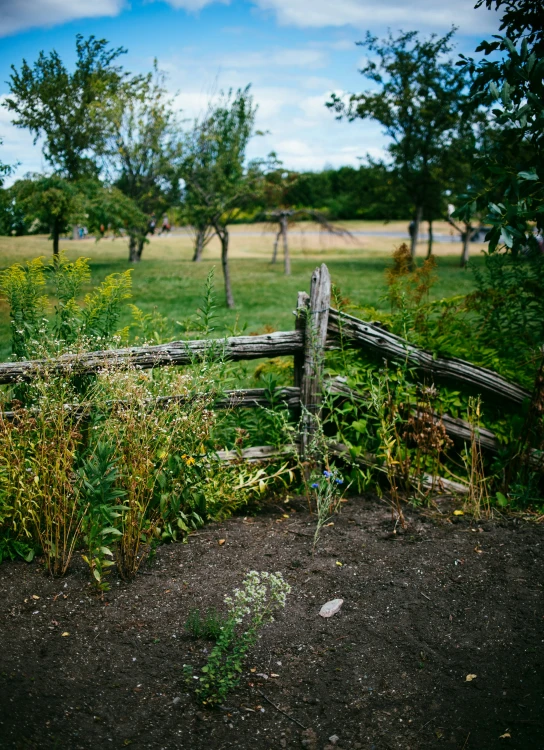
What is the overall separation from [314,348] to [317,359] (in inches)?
3.3

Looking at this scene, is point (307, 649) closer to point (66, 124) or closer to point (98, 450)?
point (98, 450)

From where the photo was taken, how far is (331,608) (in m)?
3.35

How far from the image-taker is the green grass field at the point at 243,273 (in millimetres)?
11245

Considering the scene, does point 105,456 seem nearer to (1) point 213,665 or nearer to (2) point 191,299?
(1) point 213,665

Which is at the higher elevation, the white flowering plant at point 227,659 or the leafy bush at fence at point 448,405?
the leafy bush at fence at point 448,405

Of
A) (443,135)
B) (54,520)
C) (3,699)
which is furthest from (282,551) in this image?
(443,135)

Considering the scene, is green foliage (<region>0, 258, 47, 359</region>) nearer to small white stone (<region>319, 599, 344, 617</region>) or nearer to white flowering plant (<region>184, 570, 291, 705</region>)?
white flowering plant (<region>184, 570, 291, 705</region>)

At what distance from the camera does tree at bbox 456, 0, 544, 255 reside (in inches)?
154

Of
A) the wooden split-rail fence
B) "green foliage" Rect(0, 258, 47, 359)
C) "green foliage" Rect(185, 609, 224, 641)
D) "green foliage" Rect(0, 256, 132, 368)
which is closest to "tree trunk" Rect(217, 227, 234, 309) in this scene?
the wooden split-rail fence

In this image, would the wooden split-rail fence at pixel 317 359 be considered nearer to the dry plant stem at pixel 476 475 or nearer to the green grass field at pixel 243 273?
the dry plant stem at pixel 476 475

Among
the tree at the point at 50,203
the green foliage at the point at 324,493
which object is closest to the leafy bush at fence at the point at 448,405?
the green foliage at the point at 324,493

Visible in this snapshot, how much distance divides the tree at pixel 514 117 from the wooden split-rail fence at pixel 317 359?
38.6 inches

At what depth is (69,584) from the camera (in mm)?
3467

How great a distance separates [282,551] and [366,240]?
1326 inches
